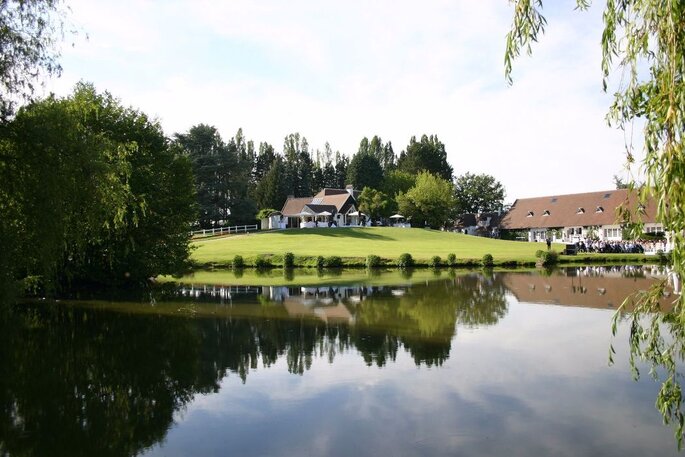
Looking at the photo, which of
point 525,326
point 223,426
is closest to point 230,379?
point 223,426

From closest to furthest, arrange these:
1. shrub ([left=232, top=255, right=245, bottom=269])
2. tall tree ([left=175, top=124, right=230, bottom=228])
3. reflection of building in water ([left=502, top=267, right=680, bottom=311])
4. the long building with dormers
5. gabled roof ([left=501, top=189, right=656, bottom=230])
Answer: reflection of building in water ([left=502, top=267, right=680, bottom=311]) → shrub ([left=232, top=255, right=245, bottom=269]) → the long building with dormers → gabled roof ([left=501, top=189, right=656, bottom=230]) → tall tree ([left=175, top=124, right=230, bottom=228])

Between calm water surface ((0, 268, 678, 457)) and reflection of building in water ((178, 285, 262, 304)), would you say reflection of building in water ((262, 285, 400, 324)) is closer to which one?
calm water surface ((0, 268, 678, 457))

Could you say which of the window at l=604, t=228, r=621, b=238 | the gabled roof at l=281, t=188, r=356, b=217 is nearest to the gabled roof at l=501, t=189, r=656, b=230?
the window at l=604, t=228, r=621, b=238

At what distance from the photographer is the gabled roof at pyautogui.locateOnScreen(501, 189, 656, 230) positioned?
234 ft

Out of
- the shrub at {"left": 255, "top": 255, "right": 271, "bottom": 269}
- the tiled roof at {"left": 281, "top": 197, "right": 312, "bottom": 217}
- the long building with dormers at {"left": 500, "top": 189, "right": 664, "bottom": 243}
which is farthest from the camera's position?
the tiled roof at {"left": 281, "top": 197, "right": 312, "bottom": 217}

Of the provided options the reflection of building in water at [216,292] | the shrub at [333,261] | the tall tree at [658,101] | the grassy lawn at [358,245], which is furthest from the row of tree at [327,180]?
the tall tree at [658,101]

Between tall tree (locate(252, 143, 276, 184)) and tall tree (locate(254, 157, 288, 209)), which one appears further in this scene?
tall tree (locate(252, 143, 276, 184))

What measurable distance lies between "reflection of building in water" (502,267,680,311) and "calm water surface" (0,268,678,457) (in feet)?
5.72

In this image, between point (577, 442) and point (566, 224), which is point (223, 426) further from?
point (566, 224)

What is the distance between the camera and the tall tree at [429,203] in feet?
263

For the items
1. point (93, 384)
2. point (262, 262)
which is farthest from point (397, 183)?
point (93, 384)

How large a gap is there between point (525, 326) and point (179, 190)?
22.5 meters

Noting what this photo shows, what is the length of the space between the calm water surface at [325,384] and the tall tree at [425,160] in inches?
3437

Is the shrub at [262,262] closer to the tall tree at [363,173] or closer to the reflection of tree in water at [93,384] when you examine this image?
the reflection of tree in water at [93,384]
